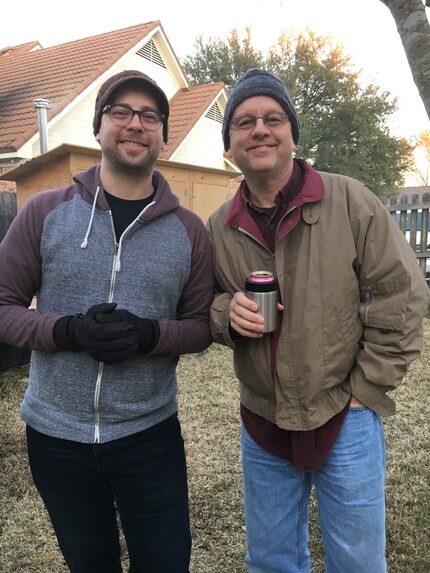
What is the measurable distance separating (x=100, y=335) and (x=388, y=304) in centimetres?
97

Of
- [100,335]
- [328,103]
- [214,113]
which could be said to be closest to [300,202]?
[100,335]

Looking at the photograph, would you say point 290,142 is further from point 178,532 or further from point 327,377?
point 178,532

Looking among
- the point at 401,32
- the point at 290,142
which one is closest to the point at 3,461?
the point at 290,142

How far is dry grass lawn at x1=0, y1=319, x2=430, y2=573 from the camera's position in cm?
254

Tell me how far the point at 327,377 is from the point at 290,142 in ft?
2.88

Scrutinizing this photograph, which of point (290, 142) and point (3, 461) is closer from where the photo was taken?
point (290, 142)

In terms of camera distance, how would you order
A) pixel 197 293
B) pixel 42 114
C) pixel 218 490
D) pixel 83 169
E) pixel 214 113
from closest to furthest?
pixel 197 293, pixel 218 490, pixel 83 169, pixel 42 114, pixel 214 113

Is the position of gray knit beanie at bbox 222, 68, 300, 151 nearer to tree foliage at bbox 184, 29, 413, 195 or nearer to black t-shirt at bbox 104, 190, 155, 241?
black t-shirt at bbox 104, 190, 155, 241

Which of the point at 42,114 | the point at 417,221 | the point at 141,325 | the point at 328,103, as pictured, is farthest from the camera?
the point at 328,103

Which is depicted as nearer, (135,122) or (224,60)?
(135,122)

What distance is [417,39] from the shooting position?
2.78 meters

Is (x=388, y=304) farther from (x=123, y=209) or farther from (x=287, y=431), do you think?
(x=123, y=209)

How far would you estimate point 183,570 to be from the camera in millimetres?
1800

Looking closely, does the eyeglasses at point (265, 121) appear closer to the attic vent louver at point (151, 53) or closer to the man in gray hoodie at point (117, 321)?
the man in gray hoodie at point (117, 321)
